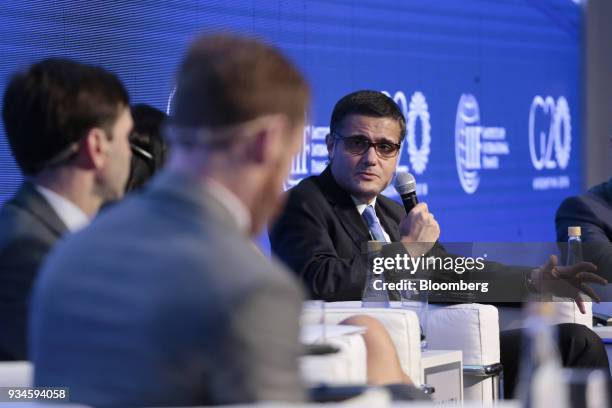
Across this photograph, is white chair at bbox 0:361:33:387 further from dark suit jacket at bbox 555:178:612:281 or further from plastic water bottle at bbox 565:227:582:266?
dark suit jacket at bbox 555:178:612:281

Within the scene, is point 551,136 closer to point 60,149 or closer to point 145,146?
point 145,146

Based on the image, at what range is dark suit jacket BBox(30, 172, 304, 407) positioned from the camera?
130 centimetres

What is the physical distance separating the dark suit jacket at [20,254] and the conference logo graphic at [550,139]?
20.2 ft

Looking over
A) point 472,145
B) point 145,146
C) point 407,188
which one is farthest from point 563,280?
point 472,145

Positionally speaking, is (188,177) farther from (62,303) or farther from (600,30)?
(600,30)

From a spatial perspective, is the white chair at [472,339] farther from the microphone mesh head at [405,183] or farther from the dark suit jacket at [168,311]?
the dark suit jacket at [168,311]

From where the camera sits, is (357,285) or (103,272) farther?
(357,285)

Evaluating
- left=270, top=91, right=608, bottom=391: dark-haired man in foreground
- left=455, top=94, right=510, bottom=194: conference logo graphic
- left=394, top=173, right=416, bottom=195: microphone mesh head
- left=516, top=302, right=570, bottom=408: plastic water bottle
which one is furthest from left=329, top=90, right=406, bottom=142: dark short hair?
left=455, top=94, right=510, bottom=194: conference logo graphic

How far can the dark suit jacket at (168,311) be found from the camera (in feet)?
4.27

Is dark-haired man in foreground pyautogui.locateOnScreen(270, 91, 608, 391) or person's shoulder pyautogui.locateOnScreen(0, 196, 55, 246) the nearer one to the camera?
person's shoulder pyautogui.locateOnScreen(0, 196, 55, 246)

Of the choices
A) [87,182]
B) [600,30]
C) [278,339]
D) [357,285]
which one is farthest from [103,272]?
[600,30]

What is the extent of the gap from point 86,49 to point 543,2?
478 cm

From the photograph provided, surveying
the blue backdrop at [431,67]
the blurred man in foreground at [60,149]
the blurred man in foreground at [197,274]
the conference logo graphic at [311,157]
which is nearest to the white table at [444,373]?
the blurred man in foreground at [60,149]

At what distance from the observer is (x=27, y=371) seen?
76.3 inches
